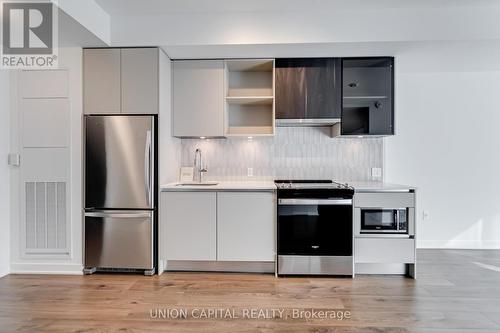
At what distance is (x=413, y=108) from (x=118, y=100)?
3.58 metres

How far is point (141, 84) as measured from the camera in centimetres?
303

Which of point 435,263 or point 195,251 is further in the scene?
point 435,263

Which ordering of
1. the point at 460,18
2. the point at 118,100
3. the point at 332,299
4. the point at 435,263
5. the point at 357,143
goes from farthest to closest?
the point at 357,143
the point at 435,263
the point at 118,100
the point at 460,18
the point at 332,299

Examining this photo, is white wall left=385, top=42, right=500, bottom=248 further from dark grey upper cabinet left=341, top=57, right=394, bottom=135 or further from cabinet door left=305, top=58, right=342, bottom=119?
cabinet door left=305, top=58, right=342, bottom=119

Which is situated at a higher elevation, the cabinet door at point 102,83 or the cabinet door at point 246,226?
the cabinet door at point 102,83

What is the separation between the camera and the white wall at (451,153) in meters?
3.87

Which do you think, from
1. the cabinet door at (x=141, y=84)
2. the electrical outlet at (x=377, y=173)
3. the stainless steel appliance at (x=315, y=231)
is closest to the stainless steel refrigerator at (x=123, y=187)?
the cabinet door at (x=141, y=84)

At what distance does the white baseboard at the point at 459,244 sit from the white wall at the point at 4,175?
478 cm

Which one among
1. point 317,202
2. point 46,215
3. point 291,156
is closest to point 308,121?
point 291,156

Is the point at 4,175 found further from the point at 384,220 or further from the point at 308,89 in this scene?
the point at 384,220

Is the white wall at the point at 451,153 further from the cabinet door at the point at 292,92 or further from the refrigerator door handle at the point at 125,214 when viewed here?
the refrigerator door handle at the point at 125,214

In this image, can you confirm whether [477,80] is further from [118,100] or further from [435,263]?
[118,100]

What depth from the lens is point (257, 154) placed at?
3709 mm

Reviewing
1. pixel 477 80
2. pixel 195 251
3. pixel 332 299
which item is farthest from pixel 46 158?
pixel 477 80
